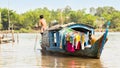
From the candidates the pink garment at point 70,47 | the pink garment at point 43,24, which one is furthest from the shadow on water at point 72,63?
the pink garment at point 43,24

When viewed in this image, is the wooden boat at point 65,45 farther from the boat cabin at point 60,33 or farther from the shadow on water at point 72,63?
the shadow on water at point 72,63

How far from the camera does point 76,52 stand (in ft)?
51.1

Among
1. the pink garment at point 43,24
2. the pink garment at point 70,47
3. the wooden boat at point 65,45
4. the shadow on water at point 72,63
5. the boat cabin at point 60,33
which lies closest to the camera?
the shadow on water at point 72,63

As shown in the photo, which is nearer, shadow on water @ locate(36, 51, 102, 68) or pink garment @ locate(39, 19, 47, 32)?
shadow on water @ locate(36, 51, 102, 68)

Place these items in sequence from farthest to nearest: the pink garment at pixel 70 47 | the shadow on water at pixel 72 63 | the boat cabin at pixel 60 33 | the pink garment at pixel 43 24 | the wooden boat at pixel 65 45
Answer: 1. the pink garment at pixel 43 24
2. the boat cabin at pixel 60 33
3. the pink garment at pixel 70 47
4. the wooden boat at pixel 65 45
5. the shadow on water at pixel 72 63

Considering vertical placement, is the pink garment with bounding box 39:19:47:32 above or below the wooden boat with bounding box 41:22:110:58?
above

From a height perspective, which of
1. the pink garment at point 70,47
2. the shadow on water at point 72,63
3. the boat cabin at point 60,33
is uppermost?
the boat cabin at point 60,33

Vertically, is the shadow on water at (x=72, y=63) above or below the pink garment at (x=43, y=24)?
below

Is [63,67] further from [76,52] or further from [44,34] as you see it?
[44,34]

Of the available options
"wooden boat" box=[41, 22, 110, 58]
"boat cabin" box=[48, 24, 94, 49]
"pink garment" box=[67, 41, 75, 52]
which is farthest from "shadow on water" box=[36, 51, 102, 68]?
"boat cabin" box=[48, 24, 94, 49]

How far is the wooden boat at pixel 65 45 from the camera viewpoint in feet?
47.5

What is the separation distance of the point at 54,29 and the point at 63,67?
421 centimetres

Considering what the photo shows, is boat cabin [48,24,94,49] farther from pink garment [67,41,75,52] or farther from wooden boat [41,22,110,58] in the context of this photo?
pink garment [67,41,75,52]

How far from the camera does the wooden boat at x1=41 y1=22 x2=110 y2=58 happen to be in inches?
569
